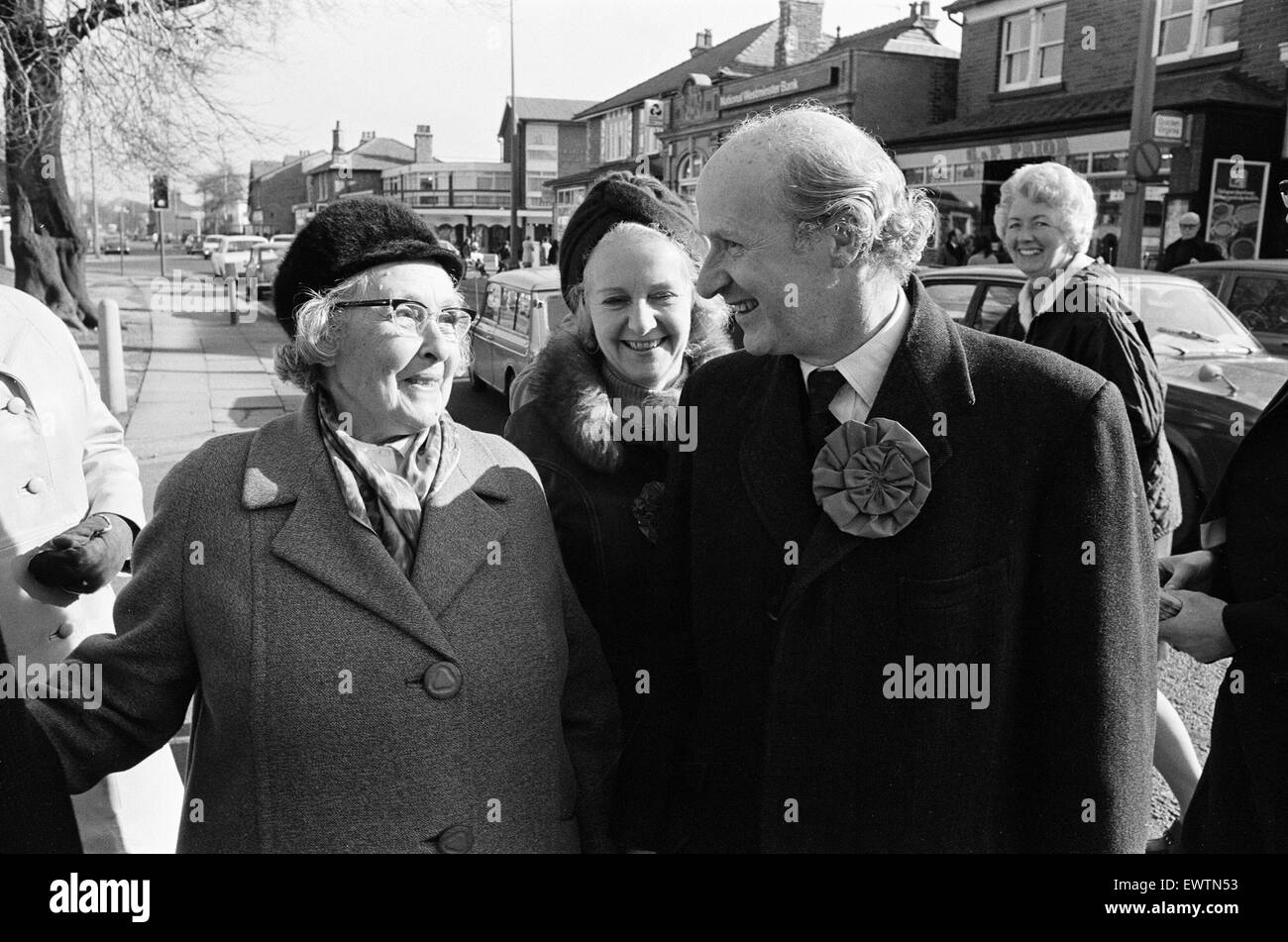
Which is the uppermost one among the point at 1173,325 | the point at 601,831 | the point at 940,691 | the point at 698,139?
the point at 698,139

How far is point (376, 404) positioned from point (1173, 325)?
5741 mm

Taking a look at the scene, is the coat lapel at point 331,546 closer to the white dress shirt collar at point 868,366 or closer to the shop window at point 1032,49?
the white dress shirt collar at point 868,366

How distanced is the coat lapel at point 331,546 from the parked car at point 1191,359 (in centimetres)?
410

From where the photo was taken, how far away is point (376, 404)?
187 centimetres

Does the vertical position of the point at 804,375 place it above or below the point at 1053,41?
below

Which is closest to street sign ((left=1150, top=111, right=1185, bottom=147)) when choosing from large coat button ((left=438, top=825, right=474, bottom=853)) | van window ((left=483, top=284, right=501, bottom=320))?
van window ((left=483, top=284, right=501, bottom=320))

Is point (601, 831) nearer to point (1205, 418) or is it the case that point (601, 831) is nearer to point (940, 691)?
point (940, 691)

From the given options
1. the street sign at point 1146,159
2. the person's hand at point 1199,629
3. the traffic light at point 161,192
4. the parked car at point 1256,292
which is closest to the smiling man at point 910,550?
the person's hand at point 1199,629

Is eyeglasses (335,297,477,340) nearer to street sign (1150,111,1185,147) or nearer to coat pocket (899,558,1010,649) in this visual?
coat pocket (899,558,1010,649)

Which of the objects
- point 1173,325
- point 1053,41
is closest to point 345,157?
point 1053,41

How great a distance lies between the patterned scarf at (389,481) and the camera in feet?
5.94

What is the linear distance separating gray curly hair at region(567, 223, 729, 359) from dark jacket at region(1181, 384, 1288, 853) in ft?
3.71

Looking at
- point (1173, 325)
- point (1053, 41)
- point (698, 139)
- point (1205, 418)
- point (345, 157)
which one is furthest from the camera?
point (345, 157)

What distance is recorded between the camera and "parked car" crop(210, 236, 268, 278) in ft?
94.5
